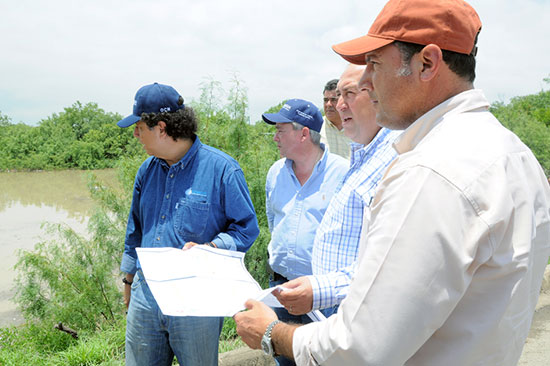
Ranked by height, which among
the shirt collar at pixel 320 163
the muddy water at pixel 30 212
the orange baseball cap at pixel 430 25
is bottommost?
the muddy water at pixel 30 212

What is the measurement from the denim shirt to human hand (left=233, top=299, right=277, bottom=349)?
A: 3.05 feet

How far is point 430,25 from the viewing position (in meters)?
1.11

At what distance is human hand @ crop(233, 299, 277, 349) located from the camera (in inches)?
51.7

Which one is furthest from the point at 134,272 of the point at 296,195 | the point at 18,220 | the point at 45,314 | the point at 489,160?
the point at 18,220

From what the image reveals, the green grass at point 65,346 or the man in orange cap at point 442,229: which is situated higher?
the man in orange cap at point 442,229

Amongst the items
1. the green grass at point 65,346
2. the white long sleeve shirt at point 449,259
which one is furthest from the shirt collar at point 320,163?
the white long sleeve shirt at point 449,259

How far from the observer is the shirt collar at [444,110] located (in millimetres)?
1095

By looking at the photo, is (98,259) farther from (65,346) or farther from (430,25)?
(430,25)

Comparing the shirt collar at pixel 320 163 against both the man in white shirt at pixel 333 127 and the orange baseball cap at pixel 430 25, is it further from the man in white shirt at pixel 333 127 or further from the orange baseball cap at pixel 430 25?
the orange baseball cap at pixel 430 25

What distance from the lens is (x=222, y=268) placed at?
1907 mm

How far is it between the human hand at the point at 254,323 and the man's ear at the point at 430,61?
84 cm

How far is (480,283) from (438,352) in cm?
19

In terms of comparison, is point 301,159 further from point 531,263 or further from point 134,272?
point 531,263

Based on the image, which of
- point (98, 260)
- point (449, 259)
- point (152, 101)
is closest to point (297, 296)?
point (449, 259)
